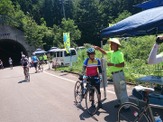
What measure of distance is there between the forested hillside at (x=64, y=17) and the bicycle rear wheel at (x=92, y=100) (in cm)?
3945

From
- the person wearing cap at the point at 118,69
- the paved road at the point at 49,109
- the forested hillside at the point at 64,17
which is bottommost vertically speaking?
the paved road at the point at 49,109

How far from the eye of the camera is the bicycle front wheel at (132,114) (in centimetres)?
495

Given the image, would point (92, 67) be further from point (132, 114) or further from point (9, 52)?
point (9, 52)

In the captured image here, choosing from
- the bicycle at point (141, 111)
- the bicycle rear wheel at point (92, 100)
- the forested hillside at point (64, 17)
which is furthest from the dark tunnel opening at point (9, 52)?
the bicycle at point (141, 111)

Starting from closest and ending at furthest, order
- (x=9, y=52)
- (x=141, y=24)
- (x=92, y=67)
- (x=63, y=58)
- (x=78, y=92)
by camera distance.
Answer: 1. (x=141, y=24)
2. (x=92, y=67)
3. (x=78, y=92)
4. (x=63, y=58)
5. (x=9, y=52)

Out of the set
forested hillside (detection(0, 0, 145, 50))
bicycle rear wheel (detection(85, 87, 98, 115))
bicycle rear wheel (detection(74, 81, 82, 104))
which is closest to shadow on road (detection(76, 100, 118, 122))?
bicycle rear wheel (detection(85, 87, 98, 115))

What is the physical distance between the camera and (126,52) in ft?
64.6

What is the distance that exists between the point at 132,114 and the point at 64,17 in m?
53.3

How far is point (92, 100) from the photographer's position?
821 centimetres

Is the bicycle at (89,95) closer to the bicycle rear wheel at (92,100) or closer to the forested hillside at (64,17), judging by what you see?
the bicycle rear wheel at (92,100)

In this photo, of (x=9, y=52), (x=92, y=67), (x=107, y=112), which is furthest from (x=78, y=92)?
(x=9, y=52)

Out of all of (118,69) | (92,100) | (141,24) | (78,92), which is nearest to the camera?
(141,24)

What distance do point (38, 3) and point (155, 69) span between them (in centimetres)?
6542

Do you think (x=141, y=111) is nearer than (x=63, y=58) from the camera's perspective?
Yes
